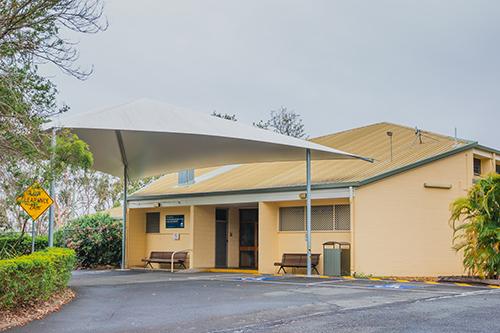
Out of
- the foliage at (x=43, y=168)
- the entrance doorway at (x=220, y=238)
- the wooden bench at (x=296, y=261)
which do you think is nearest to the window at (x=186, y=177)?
the entrance doorway at (x=220, y=238)

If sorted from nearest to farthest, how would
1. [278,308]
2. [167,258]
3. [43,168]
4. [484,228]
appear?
1. [278,308]
2. [43,168]
3. [484,228]
4. [167,258]

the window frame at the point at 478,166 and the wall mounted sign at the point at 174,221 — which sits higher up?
the window frame at the point at 478,166

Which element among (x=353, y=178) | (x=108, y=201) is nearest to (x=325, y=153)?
(x=353, y=178)

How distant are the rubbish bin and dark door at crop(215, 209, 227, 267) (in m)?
5.80

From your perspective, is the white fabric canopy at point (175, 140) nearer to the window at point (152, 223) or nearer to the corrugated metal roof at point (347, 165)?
the corrugated metal roof at point (347, 165)

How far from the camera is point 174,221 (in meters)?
23.0

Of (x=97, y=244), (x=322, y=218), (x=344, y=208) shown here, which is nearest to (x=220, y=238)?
(x=97, y=244)

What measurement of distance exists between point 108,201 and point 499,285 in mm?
31126

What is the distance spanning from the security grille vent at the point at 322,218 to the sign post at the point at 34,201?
8.63 m

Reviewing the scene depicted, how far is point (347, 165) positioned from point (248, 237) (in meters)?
5.35

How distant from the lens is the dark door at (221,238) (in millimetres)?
22578

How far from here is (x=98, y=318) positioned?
9414mm

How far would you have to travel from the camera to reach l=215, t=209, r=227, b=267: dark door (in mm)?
22578

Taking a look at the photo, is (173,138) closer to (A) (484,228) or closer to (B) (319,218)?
(B) (319,218)
